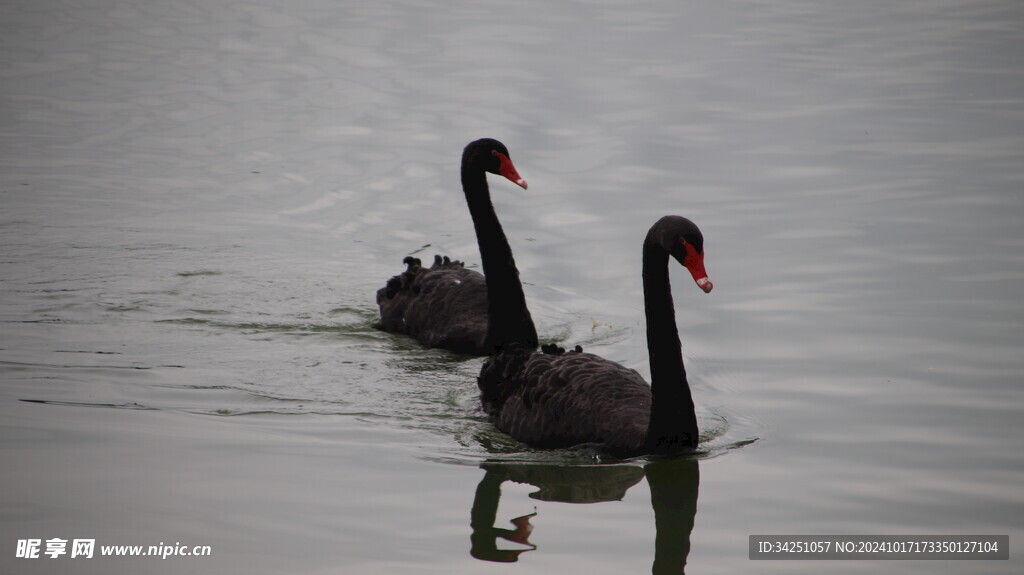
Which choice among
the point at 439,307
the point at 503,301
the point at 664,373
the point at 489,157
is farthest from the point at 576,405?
the point at 489,157

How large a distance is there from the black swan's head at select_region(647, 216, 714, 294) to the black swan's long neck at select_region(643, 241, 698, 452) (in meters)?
0.17

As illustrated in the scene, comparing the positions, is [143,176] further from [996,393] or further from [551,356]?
[996,393]

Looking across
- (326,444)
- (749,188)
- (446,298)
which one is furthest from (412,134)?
(326,444)

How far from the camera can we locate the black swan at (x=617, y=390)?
5664mm

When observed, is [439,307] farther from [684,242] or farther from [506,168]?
[684,242]

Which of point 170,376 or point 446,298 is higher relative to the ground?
point 446,298

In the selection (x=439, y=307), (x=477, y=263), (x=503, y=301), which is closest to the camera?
(x=503, y=301)

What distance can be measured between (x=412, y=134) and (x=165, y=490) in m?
7.54

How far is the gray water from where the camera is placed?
17.4ft

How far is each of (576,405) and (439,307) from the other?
200cm

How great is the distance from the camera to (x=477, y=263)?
9.60m

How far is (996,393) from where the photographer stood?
21.5ft

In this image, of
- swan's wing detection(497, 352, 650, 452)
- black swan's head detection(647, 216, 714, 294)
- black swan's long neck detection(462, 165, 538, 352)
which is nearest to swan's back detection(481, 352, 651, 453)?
swan's wing detection(497, 352, 650, 452)

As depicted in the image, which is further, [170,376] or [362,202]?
[362,202]
